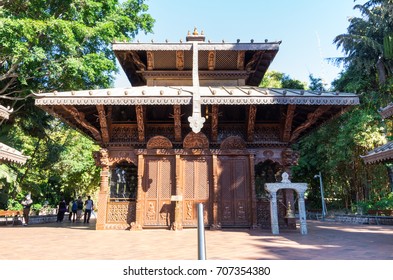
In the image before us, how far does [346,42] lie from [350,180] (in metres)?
10.5

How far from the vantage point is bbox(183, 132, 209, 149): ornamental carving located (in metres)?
10.7

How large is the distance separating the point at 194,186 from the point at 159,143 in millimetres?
1968

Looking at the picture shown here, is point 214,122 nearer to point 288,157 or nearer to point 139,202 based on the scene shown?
point 288,157

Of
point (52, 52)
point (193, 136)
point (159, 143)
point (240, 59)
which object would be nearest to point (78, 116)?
point (159, 143)

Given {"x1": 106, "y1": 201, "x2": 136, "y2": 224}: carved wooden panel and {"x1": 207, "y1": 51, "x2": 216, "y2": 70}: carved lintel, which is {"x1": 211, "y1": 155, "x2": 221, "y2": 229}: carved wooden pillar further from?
{"x1": 207, "y1": 51, "x2": 216, "y2": 70}: carved lintel

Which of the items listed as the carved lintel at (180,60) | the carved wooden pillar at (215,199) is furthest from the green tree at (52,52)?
the carved wooden pillar at (215,199)

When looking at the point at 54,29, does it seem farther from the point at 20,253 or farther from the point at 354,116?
the point at 354,116

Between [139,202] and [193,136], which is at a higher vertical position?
[193,136]

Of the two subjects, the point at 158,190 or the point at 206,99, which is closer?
the point at 206,99

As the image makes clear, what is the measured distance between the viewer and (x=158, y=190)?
412 inches

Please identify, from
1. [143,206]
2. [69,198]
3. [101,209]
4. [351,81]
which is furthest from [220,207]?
[69,198]

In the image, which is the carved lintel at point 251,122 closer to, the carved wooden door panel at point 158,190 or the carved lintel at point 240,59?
the carved lintel at point 240,59

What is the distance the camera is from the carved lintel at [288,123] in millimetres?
9902

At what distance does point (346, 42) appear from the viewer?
22.0 meters
